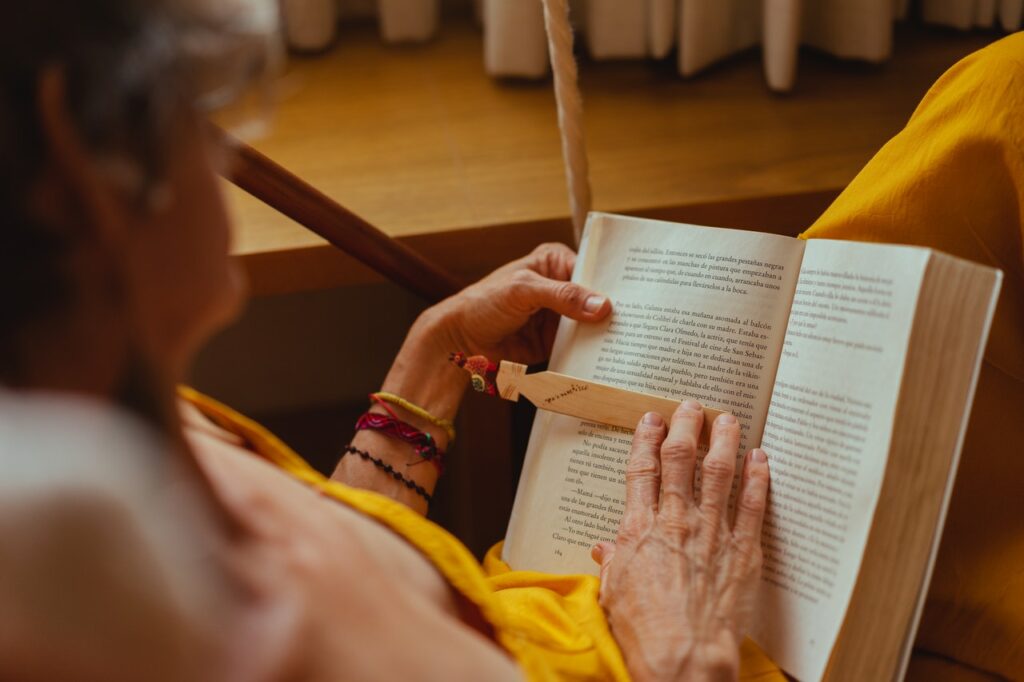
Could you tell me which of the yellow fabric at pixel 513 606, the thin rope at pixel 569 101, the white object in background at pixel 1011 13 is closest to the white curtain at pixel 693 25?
the white object in background at pixel 1011 13

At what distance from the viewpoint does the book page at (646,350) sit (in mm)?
838

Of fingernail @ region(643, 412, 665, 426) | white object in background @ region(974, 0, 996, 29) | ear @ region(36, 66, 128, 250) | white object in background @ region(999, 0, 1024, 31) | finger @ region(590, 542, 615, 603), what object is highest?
white object in background @ region(974, 0, 996, 29)

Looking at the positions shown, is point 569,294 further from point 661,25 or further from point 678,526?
point 661,25

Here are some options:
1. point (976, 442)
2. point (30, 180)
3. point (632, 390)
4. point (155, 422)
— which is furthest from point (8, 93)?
point (976, 442)

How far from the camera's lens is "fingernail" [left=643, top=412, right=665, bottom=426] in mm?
839

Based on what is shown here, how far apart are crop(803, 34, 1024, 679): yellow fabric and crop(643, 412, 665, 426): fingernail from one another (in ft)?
0.71

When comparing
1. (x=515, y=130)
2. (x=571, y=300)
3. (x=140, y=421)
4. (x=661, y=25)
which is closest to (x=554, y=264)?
(x=571, y=300)

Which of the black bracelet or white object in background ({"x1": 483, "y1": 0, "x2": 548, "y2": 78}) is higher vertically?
white object in background ({"x1": 483, "y1": 0, "x2": 548, "y2": 78})

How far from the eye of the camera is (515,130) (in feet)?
4.66

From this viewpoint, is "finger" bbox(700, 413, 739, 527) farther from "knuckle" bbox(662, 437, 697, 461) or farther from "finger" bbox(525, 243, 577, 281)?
"finger" bbox(525, 243, 577, 281)

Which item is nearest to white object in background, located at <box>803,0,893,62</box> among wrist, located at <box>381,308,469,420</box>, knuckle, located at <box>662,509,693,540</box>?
wrist, located at <box>381,308,469,420</box>

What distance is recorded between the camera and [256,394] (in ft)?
5.80

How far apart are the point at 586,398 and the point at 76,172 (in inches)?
22.3

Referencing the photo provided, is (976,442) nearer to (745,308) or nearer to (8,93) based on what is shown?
(745,308)
